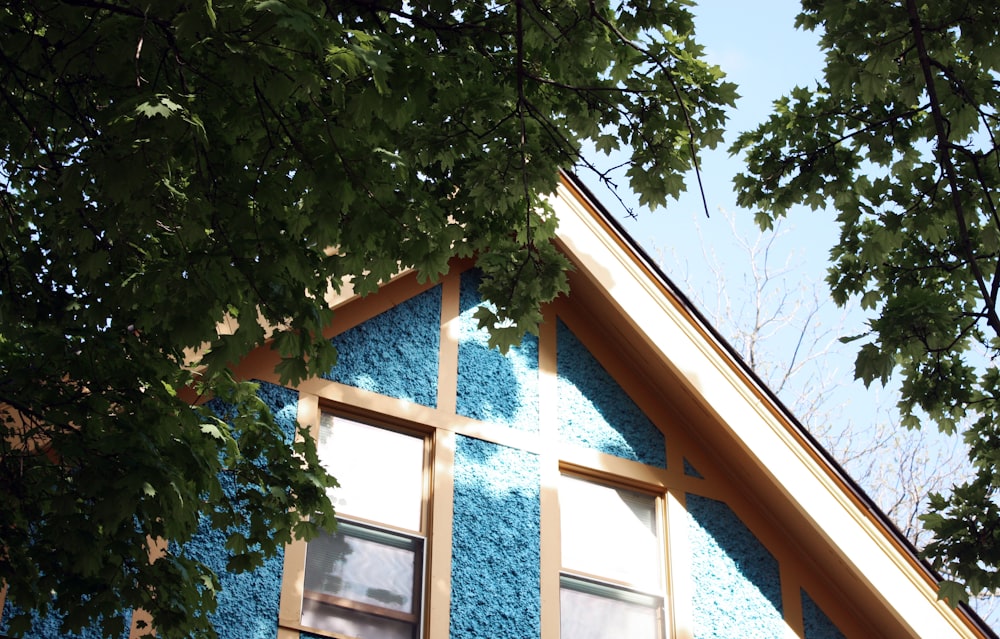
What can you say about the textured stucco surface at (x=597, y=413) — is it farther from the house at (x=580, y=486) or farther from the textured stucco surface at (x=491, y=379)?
the textured stucco surface at (x=491, y=379)

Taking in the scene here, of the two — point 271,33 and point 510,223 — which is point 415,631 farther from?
point 271,33

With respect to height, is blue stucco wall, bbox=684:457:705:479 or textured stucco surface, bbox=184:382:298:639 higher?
blue stucco wall, bbox=684:457:705:479

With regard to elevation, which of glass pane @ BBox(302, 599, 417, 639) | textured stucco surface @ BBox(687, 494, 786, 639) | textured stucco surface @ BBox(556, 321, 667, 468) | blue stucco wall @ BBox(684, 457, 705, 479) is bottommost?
glass pane @ BBox(302, 599, 417, 639)

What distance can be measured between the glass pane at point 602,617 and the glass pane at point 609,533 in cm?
19

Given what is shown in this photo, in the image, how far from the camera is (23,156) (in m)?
5.92

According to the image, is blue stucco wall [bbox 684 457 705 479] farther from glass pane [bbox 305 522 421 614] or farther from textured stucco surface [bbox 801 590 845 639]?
glass pane [bbox 305 522 421 614]

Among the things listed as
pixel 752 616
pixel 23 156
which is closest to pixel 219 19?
pixel 23 156

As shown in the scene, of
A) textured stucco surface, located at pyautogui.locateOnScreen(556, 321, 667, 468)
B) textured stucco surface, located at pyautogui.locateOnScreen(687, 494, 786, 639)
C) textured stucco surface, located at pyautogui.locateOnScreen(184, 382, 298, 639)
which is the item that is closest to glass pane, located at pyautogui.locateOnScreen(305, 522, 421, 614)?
textured stucco surface, located at pyautogui.locateOnScreen(184, 382, 298, 639)

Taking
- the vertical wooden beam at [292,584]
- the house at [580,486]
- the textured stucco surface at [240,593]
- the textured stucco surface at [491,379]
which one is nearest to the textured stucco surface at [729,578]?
the house at [580,486]

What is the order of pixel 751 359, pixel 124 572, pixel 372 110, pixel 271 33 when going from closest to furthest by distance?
1. pixel 271 33
2. pixel 372 110
3. pixel 124 572
4. pixel 751 359

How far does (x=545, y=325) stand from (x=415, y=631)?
111 inches

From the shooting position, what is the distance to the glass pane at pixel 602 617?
8281mm

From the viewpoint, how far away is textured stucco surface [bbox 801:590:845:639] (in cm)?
892

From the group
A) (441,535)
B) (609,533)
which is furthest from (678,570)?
(441,535)
